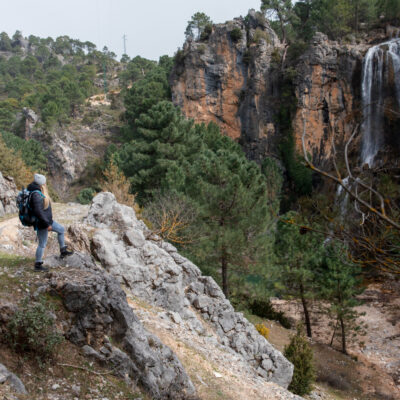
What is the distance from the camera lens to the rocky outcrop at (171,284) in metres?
9.16

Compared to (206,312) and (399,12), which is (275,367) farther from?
(399,12)

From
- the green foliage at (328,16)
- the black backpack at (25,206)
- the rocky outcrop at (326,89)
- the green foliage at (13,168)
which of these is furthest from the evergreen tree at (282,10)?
the black backpack at (25,206)

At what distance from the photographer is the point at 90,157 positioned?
137 feet

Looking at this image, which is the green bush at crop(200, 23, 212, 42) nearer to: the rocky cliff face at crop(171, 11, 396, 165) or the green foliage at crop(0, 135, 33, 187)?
the rocky cliff face at crop(171, 11, 396, 165)

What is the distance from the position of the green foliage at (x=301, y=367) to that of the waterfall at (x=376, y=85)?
66.3 ft

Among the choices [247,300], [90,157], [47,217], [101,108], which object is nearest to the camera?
[47,217]

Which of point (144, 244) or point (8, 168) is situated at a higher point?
point (8, 168)

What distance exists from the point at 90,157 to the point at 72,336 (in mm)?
39327

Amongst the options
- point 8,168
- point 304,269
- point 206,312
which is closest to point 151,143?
point 8,168

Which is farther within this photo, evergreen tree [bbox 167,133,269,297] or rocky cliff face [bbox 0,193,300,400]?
evergreen tree [bbox 167,133,269,297]

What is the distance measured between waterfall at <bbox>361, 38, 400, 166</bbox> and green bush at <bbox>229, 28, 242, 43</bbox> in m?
13.6

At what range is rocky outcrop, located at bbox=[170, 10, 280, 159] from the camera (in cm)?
3516

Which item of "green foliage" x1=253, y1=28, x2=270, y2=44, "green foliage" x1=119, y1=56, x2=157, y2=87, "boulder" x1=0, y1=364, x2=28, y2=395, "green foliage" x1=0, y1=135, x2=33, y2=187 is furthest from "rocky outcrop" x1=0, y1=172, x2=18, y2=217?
"green foliage" x1=119, y1=56, x2=157, y2=87

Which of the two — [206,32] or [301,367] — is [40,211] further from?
[206,32]
